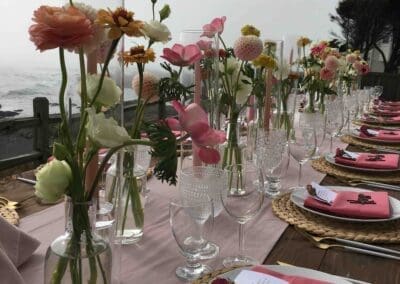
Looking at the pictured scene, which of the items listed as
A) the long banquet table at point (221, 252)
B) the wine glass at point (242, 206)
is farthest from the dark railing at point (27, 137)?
the wine glass at point (242, 206)

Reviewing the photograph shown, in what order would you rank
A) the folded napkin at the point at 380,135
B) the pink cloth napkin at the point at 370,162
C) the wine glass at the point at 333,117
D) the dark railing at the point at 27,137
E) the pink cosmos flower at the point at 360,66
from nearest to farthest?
the pink cloth napkin at the point at 370,162 < the wine glass at the point at 333,117 < the folded napkin at the point at 380,135 < the dark railing at the point at 27,137 < the pink cosmos flower at the point at 360,66

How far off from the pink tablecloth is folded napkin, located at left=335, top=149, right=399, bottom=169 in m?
0.45

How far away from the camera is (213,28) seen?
103 cm

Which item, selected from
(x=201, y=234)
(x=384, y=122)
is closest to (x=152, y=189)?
(x=201, y=234)

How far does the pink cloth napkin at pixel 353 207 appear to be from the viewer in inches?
38.3

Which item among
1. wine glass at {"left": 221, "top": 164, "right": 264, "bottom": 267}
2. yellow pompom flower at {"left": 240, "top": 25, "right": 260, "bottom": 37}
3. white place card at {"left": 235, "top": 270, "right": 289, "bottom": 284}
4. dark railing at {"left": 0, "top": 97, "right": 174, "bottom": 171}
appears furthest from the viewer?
dark railing at {"left": 0, "top": 97, "right": 174, "bottom": 171}

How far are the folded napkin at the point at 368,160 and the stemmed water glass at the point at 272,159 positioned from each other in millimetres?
347

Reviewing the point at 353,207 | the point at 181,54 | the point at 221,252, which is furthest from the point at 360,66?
the point at 221,252

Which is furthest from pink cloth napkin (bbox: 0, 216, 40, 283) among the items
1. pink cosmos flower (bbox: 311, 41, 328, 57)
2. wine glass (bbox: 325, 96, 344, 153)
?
pink cosmos flower (bbox: 311, 41, 328, 57)

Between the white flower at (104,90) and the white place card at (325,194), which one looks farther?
the white place card at (325,194)

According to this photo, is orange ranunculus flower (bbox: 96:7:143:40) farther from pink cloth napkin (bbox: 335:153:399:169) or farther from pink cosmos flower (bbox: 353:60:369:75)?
pink cosmos flower (bbox: 353:60:369:75)

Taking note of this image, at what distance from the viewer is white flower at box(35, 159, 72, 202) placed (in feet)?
1.69

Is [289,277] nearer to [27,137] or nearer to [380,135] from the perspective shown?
[380,135]

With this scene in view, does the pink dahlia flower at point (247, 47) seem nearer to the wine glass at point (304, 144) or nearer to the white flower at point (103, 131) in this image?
the wine glass at point (304, 144)
